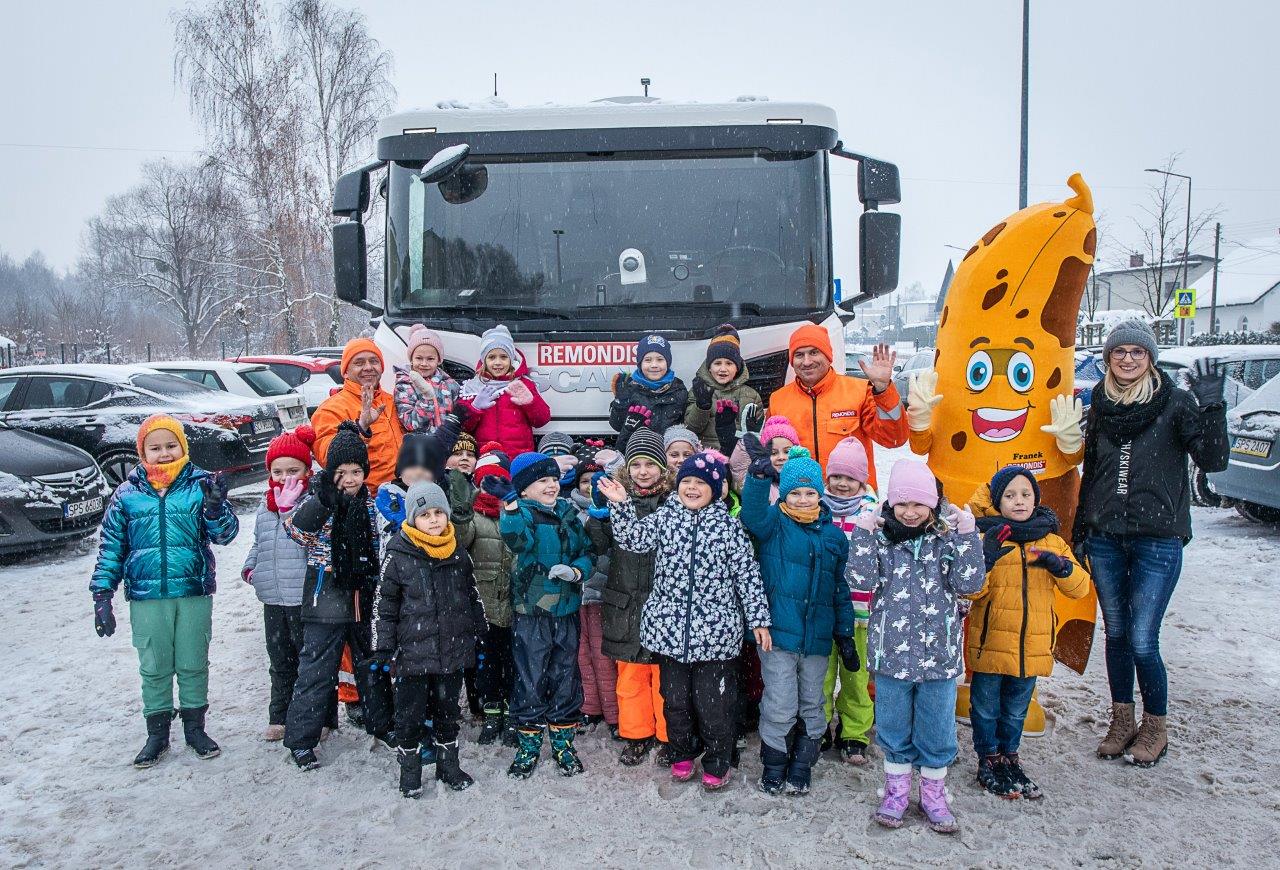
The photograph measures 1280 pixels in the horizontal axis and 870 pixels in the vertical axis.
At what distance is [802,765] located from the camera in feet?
11.9

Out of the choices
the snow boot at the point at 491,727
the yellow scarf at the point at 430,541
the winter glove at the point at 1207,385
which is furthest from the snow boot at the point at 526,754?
the winter glove at the point at 1207,385

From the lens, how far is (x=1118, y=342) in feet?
12.4

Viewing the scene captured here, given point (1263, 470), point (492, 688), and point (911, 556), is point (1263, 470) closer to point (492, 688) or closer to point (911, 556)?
point (911, 556)

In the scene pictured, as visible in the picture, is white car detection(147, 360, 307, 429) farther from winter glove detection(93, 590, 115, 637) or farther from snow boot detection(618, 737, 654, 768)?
snow boot detection(618, 737, 654, 768)

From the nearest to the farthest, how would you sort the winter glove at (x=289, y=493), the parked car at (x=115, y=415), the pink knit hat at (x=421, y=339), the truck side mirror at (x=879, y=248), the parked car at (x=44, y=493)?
the winter glove at (x=289, y=493), the pink knit hat at (x=421, y=339), the truck side mirror at (x=879, y=248), the parked car at (x=44, y=493), the parked car at (x=115, y=415)

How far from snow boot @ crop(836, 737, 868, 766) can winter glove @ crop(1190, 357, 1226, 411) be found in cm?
213

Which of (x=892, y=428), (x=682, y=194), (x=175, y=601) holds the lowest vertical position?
(x=175, y=601)

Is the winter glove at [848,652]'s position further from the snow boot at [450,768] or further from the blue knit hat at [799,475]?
the snow boot at [450,768]

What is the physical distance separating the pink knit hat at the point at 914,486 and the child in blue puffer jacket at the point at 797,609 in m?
0.36

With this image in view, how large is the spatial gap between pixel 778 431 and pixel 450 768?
211cm

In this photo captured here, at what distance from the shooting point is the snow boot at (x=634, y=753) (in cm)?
390

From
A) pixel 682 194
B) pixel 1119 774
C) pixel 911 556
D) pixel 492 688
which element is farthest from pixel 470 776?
pixel 682 194

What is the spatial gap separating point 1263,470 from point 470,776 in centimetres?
765

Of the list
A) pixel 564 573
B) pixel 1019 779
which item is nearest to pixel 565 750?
pixel 564 573
